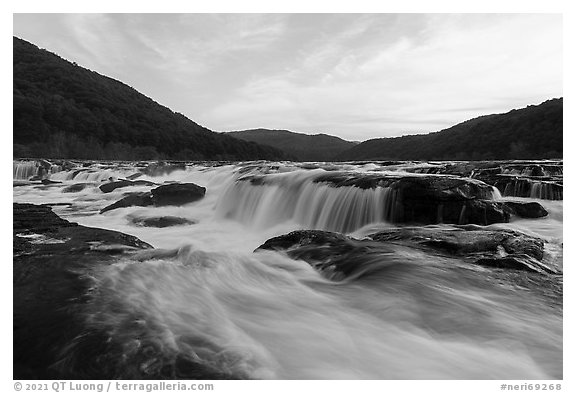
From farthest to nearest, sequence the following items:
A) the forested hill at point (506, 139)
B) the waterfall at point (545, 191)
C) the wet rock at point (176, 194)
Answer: the forested hill at point (506, 139) < the wet rock at point (176, 194) < the waterfall at point (545, 191)

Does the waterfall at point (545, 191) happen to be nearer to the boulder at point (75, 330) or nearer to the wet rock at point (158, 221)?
the wet rock at point (158, 221)

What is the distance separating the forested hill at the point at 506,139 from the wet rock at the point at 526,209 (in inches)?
1630

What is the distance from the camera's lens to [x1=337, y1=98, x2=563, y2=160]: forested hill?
1932 inches

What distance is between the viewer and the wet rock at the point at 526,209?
8.05 meters

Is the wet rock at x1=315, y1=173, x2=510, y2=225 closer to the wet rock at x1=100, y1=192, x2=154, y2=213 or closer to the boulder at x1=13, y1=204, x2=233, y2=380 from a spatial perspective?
the boulder at x1=13, y1=204, x2=233, y2=380

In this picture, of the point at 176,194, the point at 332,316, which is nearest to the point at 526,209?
the point at 332,316

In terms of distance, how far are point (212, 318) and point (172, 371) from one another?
896 millimetres

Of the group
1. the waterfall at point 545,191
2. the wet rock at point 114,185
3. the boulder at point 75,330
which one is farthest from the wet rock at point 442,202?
the wet rock at point 114,185

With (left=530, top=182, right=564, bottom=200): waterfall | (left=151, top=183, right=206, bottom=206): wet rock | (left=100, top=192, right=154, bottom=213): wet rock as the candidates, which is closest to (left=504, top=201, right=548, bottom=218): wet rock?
(left=530, top=182, right=564, bottom=200): waterfall

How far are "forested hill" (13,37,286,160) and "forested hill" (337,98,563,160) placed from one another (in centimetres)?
3698

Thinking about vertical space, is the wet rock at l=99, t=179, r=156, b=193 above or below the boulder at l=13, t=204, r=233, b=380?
above

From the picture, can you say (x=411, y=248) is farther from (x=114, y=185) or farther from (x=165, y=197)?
(x=114, y=185)
